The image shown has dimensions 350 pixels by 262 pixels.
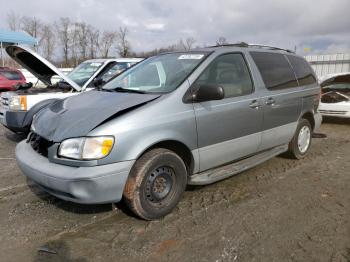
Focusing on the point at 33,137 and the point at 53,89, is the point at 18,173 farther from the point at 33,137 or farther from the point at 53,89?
the point at 53,89

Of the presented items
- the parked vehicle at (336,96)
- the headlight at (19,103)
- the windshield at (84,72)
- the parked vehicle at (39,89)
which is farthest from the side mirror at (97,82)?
the parked vehicle at (336,96)

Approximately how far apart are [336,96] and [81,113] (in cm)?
826

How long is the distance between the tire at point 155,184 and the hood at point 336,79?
850cm

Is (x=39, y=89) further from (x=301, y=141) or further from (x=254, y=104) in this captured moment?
(x=301, y=141)

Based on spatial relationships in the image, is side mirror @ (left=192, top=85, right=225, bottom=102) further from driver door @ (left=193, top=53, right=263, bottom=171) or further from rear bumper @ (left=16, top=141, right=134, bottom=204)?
rear bumper @ (left=16, top=141, right=134, bottom=204)

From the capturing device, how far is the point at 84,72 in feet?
24.9

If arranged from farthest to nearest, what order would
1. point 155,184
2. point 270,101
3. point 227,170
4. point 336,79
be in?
point 336,79
point 270,101
point 227,170
point 155,184

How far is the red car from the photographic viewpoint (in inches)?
551

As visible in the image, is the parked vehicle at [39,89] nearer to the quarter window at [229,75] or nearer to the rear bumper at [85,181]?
the quarter window at [229,75]

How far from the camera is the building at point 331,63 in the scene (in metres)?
16.9

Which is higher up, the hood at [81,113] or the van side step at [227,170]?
the hood at [81,113]

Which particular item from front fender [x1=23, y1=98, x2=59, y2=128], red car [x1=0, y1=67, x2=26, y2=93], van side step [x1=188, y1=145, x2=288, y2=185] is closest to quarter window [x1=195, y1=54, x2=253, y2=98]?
van side step [x1=188, y1=145, x2=288, y2=185]

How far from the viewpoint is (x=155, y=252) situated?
2881 mm

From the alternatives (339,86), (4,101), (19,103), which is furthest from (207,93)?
(339,86)
